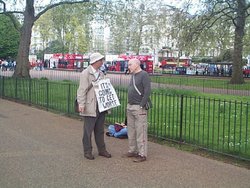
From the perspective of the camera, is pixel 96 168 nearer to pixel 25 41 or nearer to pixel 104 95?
pixel 104 95

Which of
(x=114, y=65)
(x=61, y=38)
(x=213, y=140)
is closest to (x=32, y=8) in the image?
(x=213, y=140)

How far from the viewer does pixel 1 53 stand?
5966 cm

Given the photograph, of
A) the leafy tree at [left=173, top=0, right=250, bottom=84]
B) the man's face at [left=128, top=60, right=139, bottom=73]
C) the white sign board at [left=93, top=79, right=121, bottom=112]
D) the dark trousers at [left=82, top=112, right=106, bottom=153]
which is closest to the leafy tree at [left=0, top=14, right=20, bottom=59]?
the leafy tree at [left=173, top=0, right=250, bottom=84]

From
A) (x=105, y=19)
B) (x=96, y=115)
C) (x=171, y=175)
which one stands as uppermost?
(x=105, y=19)

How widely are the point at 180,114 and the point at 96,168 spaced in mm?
2822

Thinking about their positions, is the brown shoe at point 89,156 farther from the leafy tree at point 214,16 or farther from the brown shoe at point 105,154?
the leafy tree at point 214,16

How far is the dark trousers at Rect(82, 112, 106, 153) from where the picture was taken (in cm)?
687

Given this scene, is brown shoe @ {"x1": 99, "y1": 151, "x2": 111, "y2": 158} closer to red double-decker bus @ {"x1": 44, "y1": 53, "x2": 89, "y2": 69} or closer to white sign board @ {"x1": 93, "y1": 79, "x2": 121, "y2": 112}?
white sign board @ {"x1": 93, "y1": 79, "x2": 121, "y2": 112}

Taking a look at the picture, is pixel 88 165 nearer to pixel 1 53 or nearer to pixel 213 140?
pixel 213 140

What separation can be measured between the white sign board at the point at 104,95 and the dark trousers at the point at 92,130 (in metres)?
0.18

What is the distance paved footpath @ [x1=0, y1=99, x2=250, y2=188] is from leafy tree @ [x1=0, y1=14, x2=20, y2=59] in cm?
4400

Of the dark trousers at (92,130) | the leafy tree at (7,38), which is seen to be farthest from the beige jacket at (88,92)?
the leafy tree at (7,38)

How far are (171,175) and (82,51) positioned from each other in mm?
83304

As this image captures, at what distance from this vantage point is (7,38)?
56.2 m
